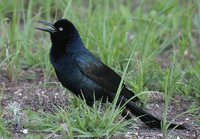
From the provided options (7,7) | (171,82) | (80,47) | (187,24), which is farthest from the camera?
(7,7)

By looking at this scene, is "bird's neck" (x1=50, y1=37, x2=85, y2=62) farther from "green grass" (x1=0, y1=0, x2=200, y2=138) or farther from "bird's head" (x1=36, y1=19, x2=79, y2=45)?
"green grass" (x1=0, y1=0, x2=200, y2=138)

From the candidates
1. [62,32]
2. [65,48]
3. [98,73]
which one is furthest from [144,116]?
[62,32]

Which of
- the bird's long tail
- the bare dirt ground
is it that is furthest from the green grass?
the bird's long tail

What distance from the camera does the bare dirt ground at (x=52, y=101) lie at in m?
4.84

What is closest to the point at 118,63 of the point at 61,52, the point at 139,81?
the point at 139,81

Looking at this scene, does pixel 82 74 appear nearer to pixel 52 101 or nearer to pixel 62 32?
pixel 62 32

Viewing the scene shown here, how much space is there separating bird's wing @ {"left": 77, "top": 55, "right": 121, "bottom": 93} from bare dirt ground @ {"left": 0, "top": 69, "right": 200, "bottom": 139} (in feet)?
1.17

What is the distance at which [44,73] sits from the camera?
19.0ft

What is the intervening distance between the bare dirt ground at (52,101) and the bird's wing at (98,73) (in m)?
0.36

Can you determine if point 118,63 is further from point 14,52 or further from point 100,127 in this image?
point 100,127

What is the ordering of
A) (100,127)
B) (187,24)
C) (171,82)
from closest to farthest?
(100,127) < (171,82) < (187,24)

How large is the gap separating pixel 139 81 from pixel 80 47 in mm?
605

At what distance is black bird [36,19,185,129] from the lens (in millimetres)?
4902

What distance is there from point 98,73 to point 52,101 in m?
0.54
